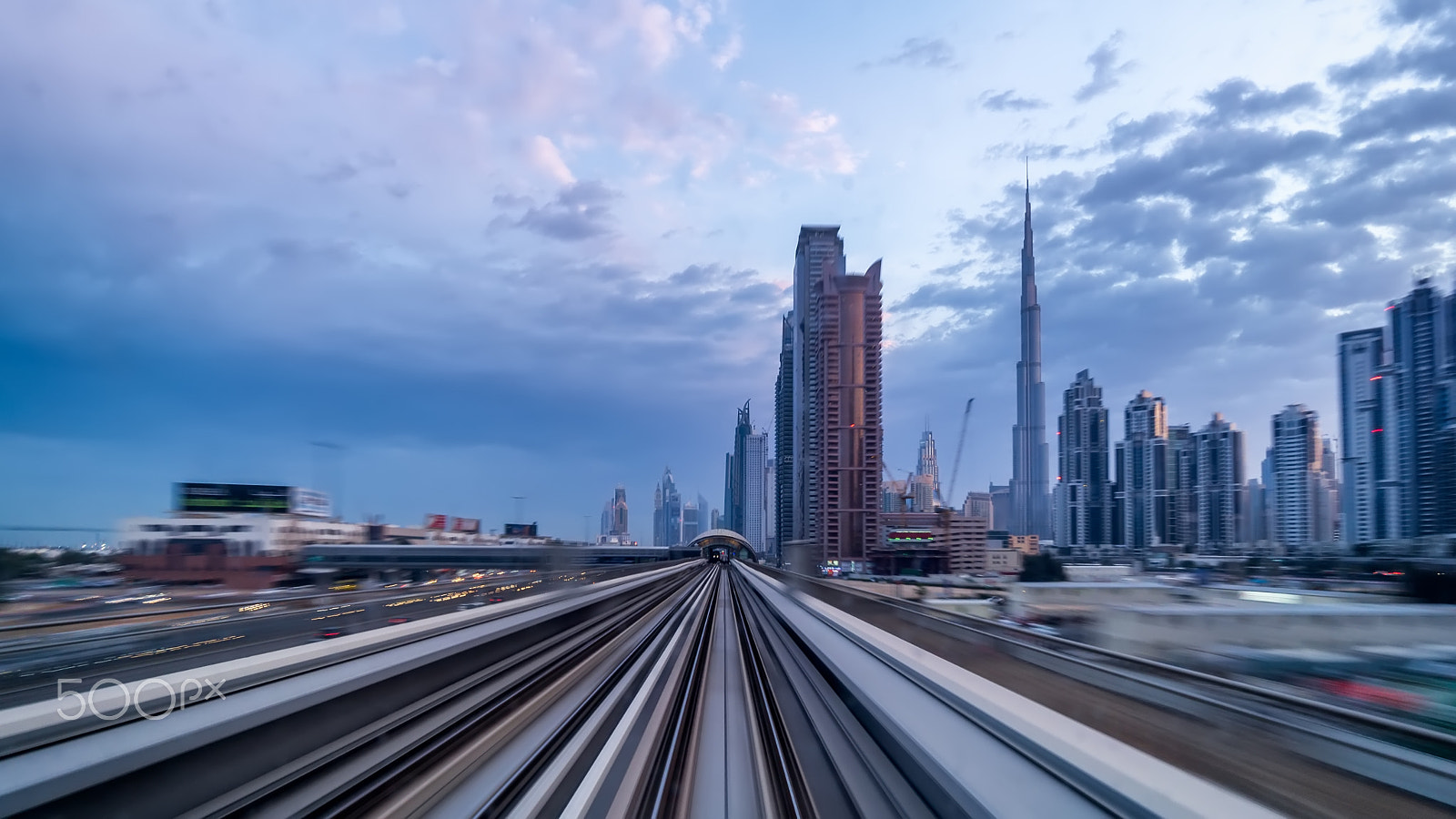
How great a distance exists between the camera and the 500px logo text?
418 cm

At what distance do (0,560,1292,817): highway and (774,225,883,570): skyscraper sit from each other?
5734 cm

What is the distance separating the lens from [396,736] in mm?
7211

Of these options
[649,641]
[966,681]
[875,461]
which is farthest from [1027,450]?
[875,461]

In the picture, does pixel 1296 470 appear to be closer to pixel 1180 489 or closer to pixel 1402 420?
pixel 1180 489

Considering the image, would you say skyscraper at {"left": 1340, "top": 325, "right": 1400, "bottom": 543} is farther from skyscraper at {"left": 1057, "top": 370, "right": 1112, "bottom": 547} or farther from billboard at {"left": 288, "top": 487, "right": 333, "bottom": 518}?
billboard at {"left": 288, "top": 487, "right": 333, "bottom": 518}

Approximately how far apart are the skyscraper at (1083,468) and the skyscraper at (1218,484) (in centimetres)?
166

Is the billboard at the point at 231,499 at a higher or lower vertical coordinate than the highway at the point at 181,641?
higher

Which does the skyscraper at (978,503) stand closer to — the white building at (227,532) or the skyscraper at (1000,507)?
the skyscraper at (1000,507)

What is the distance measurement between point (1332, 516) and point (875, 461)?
260 feet

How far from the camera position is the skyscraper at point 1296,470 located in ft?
39.2

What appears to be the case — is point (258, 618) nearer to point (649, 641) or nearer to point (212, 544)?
point (212, 544)

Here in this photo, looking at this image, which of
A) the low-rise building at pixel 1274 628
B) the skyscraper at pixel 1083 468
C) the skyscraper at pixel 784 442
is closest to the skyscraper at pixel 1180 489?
the skyscraper at pixel 1083 468

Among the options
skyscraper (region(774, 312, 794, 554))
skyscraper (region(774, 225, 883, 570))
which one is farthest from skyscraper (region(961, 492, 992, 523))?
skyscraper (region(774, 312, 794, 554))

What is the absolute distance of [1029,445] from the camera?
33.1 metres
